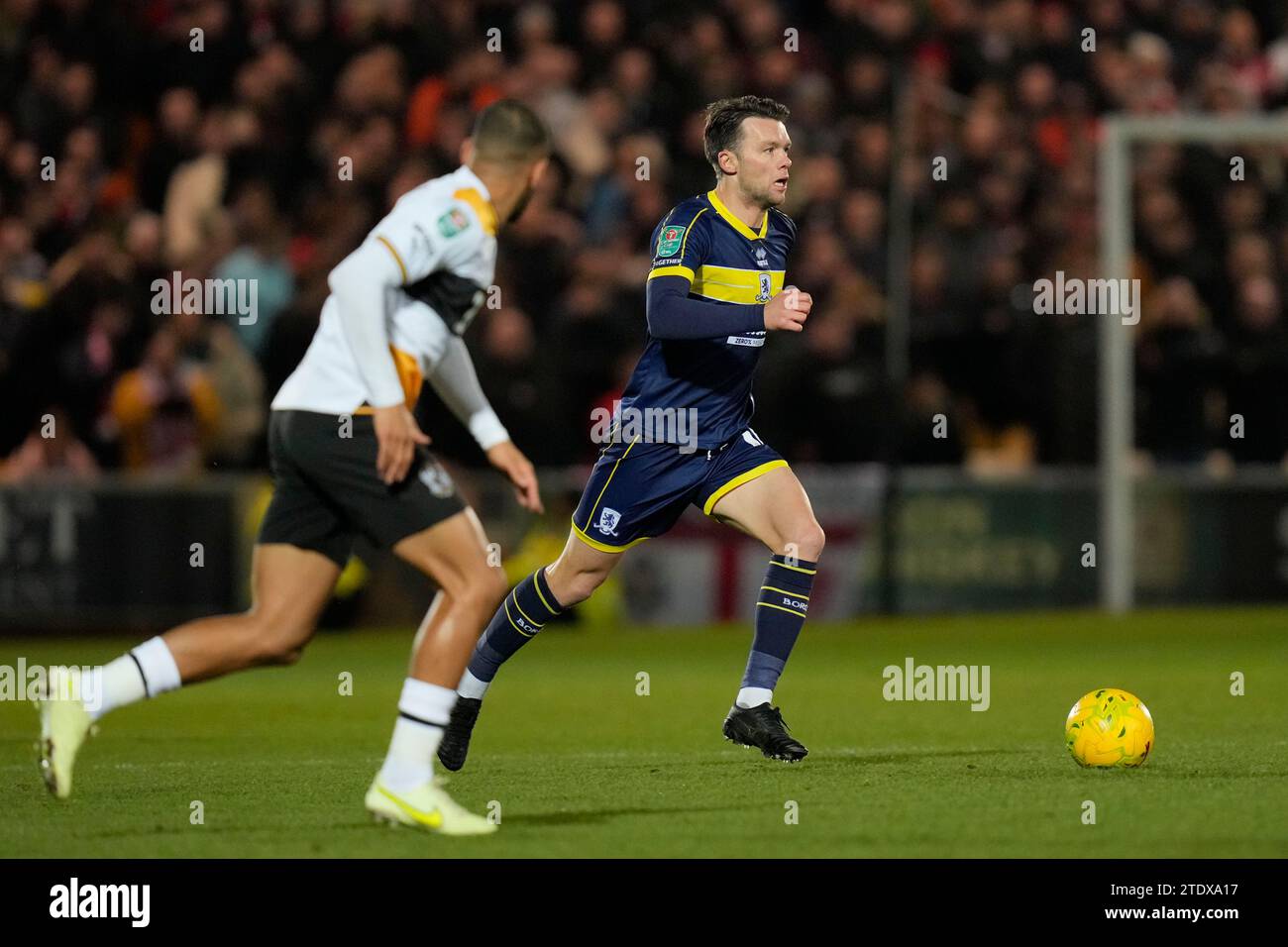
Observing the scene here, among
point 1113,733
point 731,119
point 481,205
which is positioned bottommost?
point 1113,733

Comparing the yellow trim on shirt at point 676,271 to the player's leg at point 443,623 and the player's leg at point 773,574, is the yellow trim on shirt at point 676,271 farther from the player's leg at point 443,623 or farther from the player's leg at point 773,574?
the player's leg at point 443,623

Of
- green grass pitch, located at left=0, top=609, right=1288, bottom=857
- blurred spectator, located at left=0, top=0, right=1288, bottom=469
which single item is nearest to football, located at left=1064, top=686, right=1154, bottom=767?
green grass pitch, located at left=0, top=609, right=1288, bottom=857

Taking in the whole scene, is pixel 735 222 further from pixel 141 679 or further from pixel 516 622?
pixel 141 679

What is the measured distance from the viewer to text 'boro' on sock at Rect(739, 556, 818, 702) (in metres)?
8.30

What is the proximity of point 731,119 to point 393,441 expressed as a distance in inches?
102

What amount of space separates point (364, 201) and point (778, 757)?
27.8 ft

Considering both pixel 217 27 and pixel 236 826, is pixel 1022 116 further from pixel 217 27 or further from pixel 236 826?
pixel 236 826

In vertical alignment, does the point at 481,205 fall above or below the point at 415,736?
above

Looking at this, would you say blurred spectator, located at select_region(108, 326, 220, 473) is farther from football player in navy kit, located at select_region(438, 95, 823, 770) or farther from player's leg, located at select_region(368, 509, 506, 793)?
player's leg, located at select_region(368, 509, 506, 793)

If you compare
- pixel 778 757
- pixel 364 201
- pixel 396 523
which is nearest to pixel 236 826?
pixel 396 523

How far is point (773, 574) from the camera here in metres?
8.38

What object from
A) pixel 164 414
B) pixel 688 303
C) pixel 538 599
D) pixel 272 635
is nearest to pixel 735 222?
pixel 688 303

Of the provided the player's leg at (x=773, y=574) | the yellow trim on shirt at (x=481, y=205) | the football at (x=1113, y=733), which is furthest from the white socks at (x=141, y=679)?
the football at (x=1113, y=733)

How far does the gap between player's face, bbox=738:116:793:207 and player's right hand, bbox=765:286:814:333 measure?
36.3 inches
